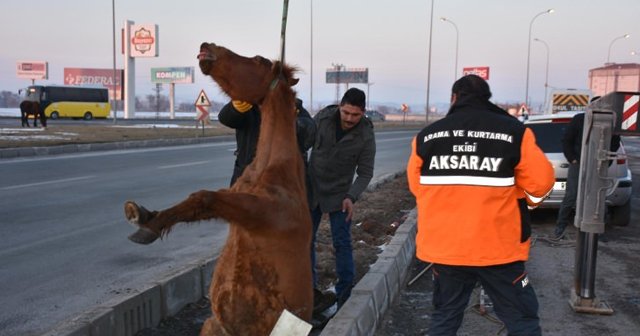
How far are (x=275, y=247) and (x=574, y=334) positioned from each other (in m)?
3.29

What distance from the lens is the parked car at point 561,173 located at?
8766mm

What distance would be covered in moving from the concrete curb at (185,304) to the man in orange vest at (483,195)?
0.87m

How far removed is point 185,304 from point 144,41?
5702 cm

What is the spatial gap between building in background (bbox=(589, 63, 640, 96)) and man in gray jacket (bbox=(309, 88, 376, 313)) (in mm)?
106704

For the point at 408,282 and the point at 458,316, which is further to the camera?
the point at 408,282

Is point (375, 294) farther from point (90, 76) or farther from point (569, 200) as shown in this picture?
point (90, 76)

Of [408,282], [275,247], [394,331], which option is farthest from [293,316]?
[408,282]

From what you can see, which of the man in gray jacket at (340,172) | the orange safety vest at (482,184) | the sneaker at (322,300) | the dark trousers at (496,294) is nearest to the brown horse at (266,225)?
the orange safety vest at (482,184)

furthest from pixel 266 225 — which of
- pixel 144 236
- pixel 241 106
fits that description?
pixel 241 106

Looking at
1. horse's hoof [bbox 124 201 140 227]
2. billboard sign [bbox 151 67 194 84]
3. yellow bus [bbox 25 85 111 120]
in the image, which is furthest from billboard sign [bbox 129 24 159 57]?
horse's hoof [bbox 124 201 140 227]

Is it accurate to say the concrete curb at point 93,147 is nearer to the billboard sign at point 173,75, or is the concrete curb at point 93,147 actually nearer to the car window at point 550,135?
the car window at point 550,135

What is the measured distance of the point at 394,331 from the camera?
4.50 meters

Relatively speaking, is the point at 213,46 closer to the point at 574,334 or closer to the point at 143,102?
the point at 574,334

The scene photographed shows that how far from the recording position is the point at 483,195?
3.12 meters
